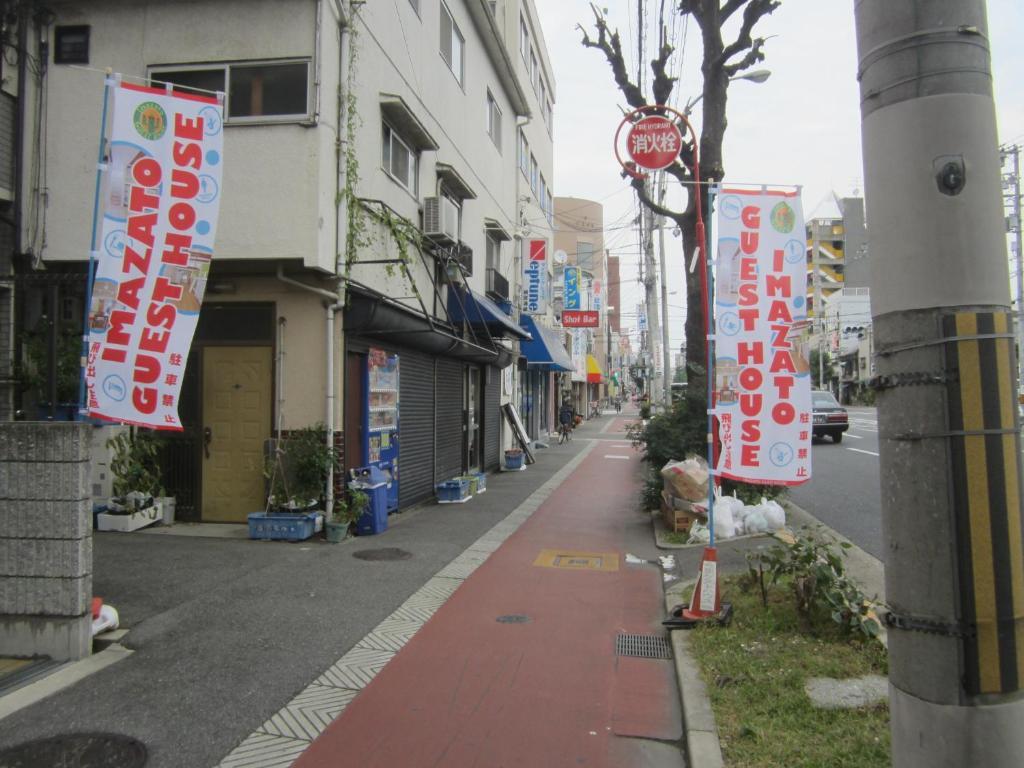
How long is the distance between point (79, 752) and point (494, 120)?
Result: 56.0ft

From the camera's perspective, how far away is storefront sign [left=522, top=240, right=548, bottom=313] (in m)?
21.7

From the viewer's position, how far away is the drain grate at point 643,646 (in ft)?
17.8

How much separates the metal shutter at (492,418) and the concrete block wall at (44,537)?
12.8 m

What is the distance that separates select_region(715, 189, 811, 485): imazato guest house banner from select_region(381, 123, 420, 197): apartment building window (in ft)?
20.5

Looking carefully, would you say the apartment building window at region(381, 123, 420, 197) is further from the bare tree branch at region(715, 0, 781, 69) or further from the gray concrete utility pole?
Answer: the gray concrete utility pole

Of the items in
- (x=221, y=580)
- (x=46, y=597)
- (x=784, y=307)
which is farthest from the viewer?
(x=221, y=580)

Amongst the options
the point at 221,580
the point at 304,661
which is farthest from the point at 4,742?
the point at 221,580

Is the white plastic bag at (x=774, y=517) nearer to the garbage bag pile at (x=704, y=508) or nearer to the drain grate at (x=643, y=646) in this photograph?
the garbage bag pile at (x=704, y=508)

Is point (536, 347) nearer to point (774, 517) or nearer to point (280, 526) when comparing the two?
point (774, 517)

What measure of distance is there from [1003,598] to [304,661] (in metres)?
4.23

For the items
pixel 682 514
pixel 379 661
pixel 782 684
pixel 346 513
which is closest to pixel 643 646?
pixel 782 684

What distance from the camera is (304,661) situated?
5.04m

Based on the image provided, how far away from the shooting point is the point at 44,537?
15.8ft

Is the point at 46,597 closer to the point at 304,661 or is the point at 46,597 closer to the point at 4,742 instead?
the point at 4,742
